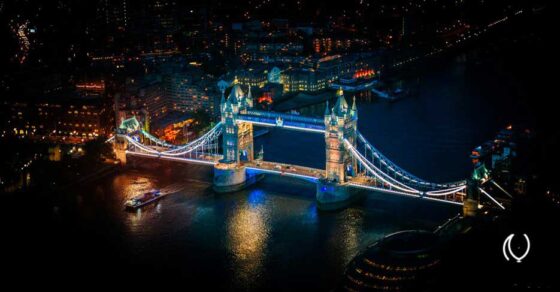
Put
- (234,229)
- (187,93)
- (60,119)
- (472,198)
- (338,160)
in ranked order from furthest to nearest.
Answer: (187,93) < (60,119) < (338,160) < (234,229) < (472,198)

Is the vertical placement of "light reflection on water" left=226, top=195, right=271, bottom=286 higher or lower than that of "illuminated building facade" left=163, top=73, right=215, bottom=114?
lower

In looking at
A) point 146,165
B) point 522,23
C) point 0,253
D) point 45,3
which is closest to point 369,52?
point 522,23

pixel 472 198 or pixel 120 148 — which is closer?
pixel 472 198

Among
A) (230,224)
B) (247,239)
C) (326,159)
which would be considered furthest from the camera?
(326,159)

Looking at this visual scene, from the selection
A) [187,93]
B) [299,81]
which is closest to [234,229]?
[187,93]

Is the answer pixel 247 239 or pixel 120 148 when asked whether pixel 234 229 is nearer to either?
pixel 247 239

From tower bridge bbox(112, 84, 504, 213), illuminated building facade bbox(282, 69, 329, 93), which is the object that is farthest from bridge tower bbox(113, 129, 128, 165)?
illuminated building facade bbox(282, 69, 329, 93)

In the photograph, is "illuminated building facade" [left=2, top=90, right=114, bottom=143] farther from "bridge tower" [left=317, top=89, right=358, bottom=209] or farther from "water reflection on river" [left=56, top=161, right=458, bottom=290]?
"bridge tower" [left=317, top=89, right=358, bottom=209]
